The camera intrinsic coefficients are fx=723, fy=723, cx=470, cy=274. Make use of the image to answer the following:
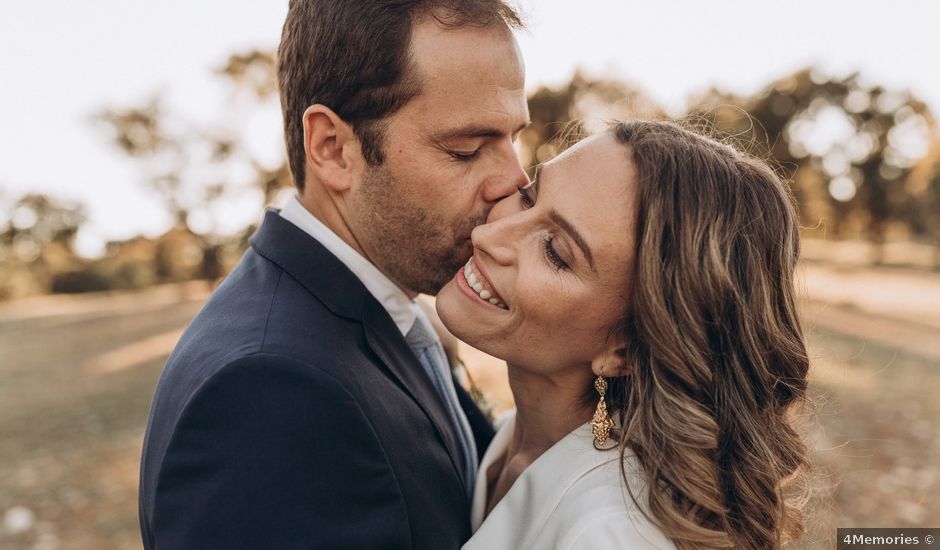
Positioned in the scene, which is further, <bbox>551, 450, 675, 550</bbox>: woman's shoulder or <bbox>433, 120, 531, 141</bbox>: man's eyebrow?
<bbox>433, 120, 531, 141</bbox>: man's eyebrow

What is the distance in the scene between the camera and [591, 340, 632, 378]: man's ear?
2510 millimetres

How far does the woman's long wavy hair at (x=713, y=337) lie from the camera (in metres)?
2.30

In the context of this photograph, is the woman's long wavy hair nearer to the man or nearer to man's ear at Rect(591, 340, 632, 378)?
man's ear at Rect(591, 340, 632, 378)

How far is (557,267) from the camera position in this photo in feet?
7.85

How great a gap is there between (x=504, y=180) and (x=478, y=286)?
18.6 inches

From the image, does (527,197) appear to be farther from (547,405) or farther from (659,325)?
(547,405)

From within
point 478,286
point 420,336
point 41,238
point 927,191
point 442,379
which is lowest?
point 927,191

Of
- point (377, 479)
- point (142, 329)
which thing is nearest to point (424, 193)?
point (377, 479)

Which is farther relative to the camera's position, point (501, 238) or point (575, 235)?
point (501, 238)

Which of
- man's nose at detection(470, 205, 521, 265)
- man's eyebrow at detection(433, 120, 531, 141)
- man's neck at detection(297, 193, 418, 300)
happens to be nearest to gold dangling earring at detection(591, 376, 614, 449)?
man's nose at detection(470, 205, 521, 265)

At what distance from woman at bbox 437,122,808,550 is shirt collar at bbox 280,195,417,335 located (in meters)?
0.29

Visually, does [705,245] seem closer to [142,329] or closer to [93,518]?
[93,518]

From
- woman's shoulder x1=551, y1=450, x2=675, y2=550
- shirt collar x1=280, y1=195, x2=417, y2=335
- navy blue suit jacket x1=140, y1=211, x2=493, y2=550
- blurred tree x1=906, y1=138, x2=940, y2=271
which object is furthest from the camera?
blurred tree x1=906, y1=138, x2=940, y2=271

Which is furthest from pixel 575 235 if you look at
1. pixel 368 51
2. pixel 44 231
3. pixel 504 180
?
pixel 44 231
